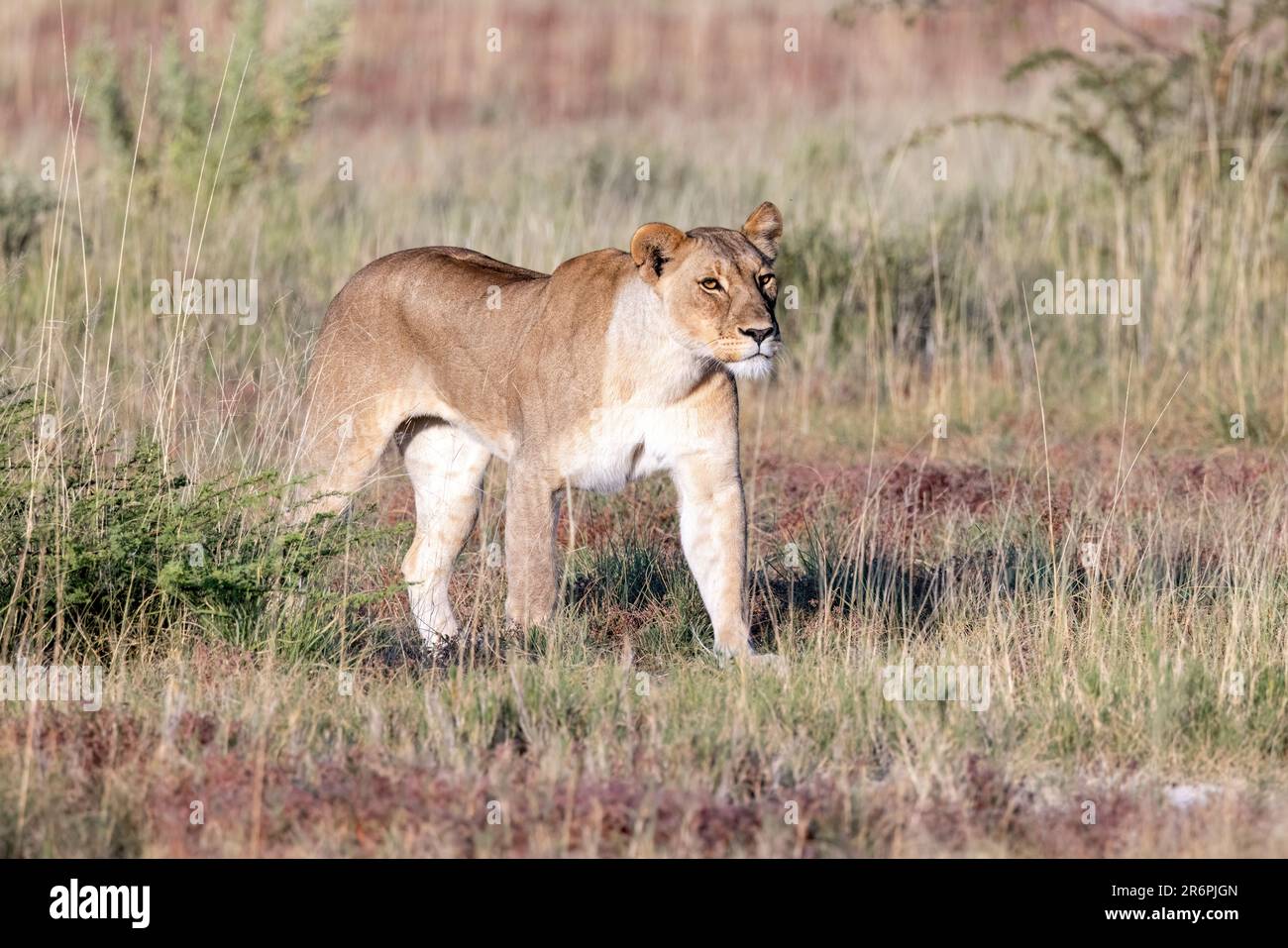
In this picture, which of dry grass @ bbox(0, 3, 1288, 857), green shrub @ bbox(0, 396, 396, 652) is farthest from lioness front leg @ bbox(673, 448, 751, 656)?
green shrub @ bbox(0, 396, 396, 652)

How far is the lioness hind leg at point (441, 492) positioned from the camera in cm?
733

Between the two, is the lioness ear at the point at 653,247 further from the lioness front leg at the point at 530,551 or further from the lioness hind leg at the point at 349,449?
the lioness hind leg at the point at 349,449

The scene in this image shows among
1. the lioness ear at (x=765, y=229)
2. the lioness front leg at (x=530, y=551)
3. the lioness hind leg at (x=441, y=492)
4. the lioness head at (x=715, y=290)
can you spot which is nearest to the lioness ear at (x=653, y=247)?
the lioness head at (x=715, y=290)

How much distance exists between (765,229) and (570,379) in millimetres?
903

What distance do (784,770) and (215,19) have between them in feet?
70.0

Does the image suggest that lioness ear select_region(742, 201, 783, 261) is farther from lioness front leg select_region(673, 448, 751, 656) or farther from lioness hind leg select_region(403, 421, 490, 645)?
lioness hind leg select_region(403, 421, 490, 645)

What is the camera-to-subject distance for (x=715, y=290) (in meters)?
6.17

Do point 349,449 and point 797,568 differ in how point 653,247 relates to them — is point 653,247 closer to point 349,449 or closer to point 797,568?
point 349,449

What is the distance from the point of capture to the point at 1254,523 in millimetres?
7684

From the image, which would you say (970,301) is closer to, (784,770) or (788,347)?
(788,347)

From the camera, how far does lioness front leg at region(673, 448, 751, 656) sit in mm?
6320

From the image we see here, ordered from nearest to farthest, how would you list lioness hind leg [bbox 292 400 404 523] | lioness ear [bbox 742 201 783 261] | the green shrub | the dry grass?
1. the dry grass
2. the green shrub
3. lioness ear [bbox 742 201 783 261]
4. lioness hind leg [bbox 292 400 404 523]

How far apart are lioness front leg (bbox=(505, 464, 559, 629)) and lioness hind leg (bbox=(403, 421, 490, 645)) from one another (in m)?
0.92

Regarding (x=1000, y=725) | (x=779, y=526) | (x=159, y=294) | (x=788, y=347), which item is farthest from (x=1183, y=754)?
(x=159, y=294)
